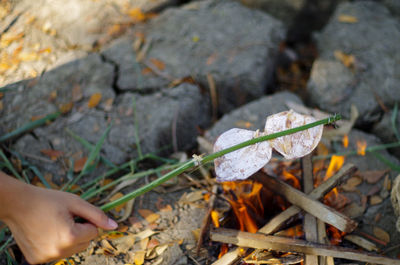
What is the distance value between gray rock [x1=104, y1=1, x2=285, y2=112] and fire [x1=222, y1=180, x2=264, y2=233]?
86 cm

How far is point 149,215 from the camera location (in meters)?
1.79

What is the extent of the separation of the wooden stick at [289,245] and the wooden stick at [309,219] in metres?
0.03

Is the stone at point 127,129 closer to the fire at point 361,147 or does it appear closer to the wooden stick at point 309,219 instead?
the wooden stick at point 309,219

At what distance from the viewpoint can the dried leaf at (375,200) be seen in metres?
1.81

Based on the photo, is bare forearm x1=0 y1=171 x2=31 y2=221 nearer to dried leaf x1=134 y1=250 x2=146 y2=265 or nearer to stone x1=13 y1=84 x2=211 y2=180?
dried leaf x1=134 y1=250 x2=146 y2=265

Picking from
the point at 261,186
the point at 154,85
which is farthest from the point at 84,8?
the point at 261,186

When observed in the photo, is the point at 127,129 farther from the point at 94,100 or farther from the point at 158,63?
the point at 158,63

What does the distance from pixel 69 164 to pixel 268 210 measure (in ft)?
3.70

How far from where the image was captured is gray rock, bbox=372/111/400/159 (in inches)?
88.1

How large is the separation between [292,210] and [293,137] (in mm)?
453

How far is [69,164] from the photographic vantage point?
2047mm

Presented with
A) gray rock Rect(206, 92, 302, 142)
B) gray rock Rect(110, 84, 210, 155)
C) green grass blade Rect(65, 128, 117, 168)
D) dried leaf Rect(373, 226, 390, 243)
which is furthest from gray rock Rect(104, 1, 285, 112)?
dried leaf Rect(373, 226, 390, 243)

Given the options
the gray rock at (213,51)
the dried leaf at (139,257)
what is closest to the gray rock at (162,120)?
the gray rock at (213,51)

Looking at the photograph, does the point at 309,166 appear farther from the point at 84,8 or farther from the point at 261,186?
the point at 84,8
